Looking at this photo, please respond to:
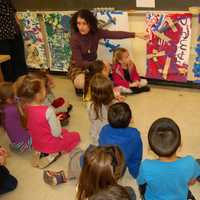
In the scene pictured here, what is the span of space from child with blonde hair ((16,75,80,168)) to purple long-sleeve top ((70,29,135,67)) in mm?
1065

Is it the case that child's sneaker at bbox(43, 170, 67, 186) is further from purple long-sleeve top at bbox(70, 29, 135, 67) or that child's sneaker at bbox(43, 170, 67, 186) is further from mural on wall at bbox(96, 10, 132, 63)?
mural on wall at bbox(96, 10, 132, 63)

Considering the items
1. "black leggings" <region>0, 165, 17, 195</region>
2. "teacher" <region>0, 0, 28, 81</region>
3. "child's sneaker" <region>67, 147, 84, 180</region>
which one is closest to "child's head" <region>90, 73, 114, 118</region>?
"child's sneaker" <region>67, 147, 84, 180</region>

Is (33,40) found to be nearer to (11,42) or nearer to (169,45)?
(11,42)

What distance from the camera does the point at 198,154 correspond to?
2.37 meters

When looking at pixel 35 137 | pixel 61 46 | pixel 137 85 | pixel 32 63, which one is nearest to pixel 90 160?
pixel 35 137

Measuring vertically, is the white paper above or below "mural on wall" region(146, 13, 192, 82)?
above

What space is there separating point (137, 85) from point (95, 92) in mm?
1251

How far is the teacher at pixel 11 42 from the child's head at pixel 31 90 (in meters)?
1.15

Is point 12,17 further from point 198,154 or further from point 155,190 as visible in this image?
point 155,190

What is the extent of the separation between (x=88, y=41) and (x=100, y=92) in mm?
1245

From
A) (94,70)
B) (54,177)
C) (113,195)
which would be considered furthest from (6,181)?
(113,195)

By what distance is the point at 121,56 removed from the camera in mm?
3301

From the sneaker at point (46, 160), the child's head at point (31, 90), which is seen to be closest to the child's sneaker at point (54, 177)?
the sneaker at point (46, 160)

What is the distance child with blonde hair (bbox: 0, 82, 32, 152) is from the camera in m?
2.43
